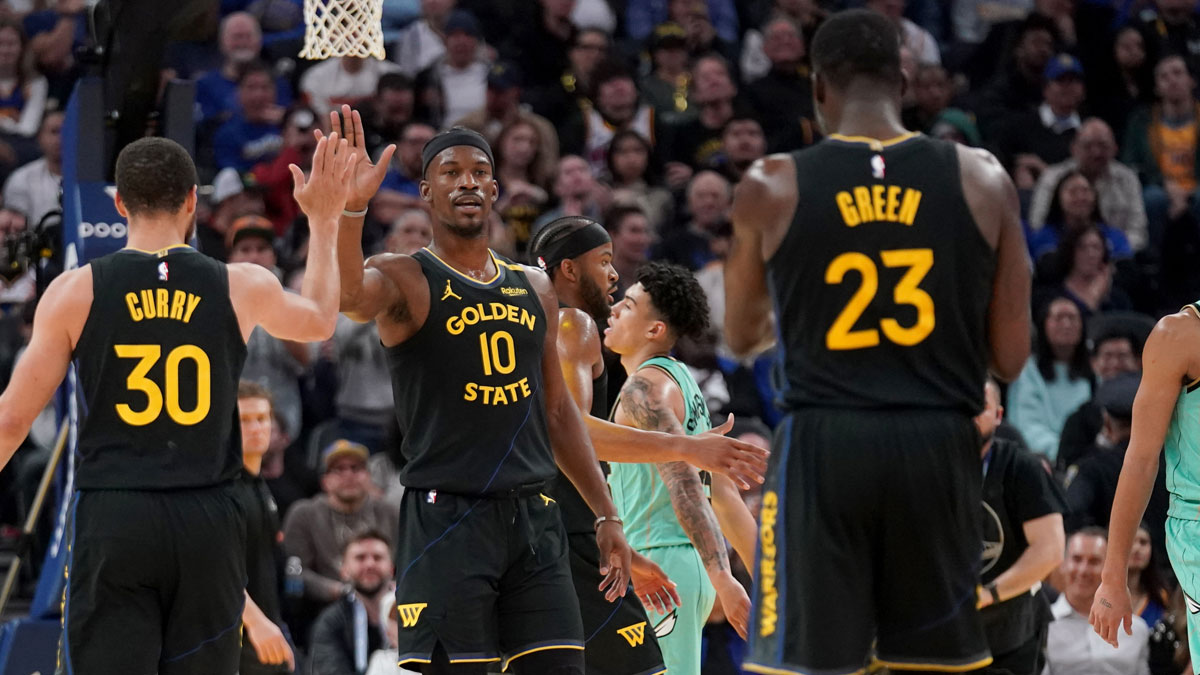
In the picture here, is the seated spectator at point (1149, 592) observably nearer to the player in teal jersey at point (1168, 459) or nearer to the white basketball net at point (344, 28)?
the player in teal jersey at point (1168, 459)

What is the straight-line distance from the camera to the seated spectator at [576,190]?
45.5 ft

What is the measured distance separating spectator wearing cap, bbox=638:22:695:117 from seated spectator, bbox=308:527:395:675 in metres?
6.29

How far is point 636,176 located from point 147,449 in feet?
30.6

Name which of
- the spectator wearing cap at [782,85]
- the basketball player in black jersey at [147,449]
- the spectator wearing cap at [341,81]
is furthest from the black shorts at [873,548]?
the spectator wearing cap at [782,85]

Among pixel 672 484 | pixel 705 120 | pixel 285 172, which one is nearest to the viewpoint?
pixel 672 484

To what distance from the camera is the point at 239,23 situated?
14617mm

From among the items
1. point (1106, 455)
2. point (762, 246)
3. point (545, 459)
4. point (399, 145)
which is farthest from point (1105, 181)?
point (762, 246)

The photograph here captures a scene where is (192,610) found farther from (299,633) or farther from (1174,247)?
(1174,247)

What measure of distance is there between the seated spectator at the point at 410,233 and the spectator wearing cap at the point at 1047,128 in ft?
20.2

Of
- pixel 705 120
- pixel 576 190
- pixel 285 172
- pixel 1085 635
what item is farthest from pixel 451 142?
pixel 705 120

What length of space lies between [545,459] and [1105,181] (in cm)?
1053

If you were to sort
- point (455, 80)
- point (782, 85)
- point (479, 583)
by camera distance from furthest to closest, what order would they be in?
point (782, 85) → point (455, 80) → point (479, 583)

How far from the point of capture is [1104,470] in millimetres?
11336

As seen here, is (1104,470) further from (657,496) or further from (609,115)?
(609,115)
